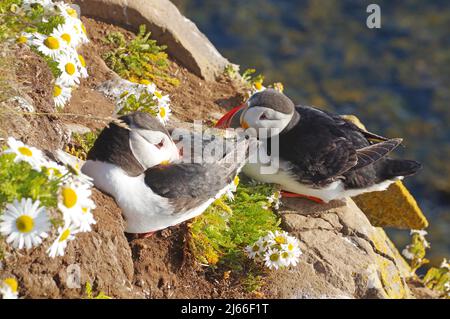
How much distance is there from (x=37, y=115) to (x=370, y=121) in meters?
6.59

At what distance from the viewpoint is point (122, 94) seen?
5641mm

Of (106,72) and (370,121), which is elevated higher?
(370,121)

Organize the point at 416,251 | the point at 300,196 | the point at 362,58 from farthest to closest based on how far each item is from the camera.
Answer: the point at 362,58 → the point at 416,251 → the point at 300,196

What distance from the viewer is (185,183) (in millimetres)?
4641

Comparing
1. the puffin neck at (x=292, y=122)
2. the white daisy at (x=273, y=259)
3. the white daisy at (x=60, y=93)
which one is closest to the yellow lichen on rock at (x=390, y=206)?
the puffin neck at (x=292, y=122)

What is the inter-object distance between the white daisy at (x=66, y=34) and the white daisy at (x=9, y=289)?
186 centimetres

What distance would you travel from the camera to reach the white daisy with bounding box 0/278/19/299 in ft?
11.7

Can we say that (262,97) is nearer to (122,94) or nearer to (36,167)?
(122,94)

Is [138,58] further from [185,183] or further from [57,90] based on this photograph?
[185,183]

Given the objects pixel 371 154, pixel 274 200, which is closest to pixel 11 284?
pixel 274 200

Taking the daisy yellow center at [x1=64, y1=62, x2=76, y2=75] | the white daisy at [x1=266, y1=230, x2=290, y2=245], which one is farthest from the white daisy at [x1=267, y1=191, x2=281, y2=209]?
the daisy yellow center at [x1=64, y1=62, x2=76, y2=75]

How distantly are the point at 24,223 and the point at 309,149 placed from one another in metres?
2.82

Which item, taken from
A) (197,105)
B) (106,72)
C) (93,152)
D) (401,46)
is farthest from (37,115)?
(401,46)

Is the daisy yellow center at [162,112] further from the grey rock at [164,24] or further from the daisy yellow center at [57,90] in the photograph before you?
the grey rock at [164,24]
